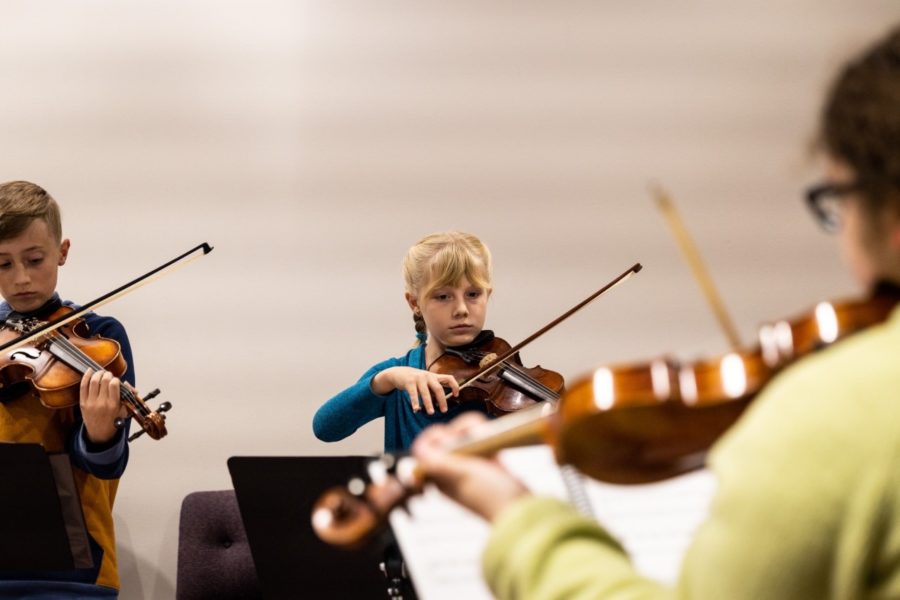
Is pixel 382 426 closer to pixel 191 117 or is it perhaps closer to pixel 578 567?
pixel 191 117

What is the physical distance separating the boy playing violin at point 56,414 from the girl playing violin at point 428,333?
40 centimetres

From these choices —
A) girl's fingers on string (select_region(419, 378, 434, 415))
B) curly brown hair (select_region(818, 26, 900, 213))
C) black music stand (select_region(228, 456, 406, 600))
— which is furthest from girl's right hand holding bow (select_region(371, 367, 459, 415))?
curly brown hair (select_region(818, 26, 900, 213))

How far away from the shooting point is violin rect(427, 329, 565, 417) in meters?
1.89

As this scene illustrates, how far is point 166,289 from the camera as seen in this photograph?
2.55 metres

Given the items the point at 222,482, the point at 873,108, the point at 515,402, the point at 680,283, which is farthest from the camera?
the point at 680,283

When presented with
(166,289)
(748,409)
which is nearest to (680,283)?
(166,289)

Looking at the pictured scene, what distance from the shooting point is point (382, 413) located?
201 centimetres

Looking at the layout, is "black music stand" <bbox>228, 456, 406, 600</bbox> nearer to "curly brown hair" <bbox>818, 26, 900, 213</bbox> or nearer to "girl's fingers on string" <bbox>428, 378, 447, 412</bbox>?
"girl's fingers on string" <bbox>428, 378, 447, 412</bbox>

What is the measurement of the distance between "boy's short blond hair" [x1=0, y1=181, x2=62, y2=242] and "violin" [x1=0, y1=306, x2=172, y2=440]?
0.17 metres

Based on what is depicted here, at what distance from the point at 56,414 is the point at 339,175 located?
1.02 m

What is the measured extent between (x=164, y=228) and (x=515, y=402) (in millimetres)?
1110

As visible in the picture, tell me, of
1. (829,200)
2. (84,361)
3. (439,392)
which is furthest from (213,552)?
(829,200)

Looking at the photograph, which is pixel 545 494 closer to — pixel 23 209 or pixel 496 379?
pixel 496 379

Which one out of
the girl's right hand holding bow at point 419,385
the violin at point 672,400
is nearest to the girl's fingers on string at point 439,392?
the girl's right hand holding bow at point 419,385
